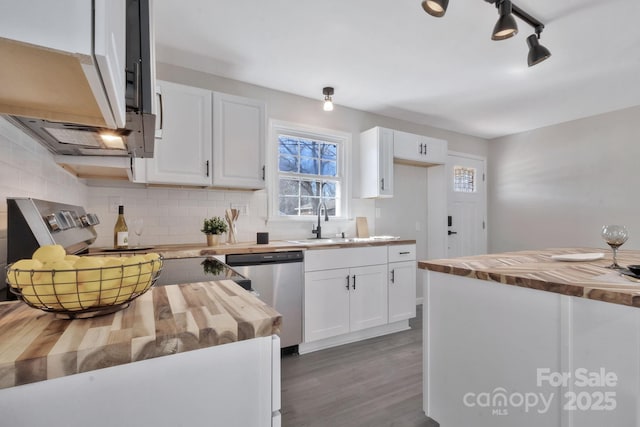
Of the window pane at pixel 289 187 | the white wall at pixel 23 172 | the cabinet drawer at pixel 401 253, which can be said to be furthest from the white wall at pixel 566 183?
the white wall at pixel 23 172

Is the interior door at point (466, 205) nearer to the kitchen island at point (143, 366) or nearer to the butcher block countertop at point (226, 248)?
the butcher block countertop at point (226, 248)

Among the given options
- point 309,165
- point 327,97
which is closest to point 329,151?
point 309,165

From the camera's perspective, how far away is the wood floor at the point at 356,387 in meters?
1.73

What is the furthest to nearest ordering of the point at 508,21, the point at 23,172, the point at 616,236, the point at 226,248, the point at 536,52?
the point at 226,248 → the point at 536,52 → the point at 508,21 → the point at 616,236 → the point at 23,172

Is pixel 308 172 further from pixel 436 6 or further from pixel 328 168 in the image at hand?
pixel 436 6

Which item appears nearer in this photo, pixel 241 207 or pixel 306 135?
pixel 241 207

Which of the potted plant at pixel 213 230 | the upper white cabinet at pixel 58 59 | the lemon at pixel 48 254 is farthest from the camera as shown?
the potted plant at pixel 213 230

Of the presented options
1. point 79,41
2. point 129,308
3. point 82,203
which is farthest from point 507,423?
point 82,203

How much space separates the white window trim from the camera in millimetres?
3090

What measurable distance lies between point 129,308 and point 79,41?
0.56 metres

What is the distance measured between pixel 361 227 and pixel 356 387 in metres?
1.83

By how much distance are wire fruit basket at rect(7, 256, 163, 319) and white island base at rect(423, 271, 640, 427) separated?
1.39m

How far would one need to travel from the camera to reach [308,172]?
11.1 ft

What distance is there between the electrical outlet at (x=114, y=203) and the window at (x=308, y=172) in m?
1.33
